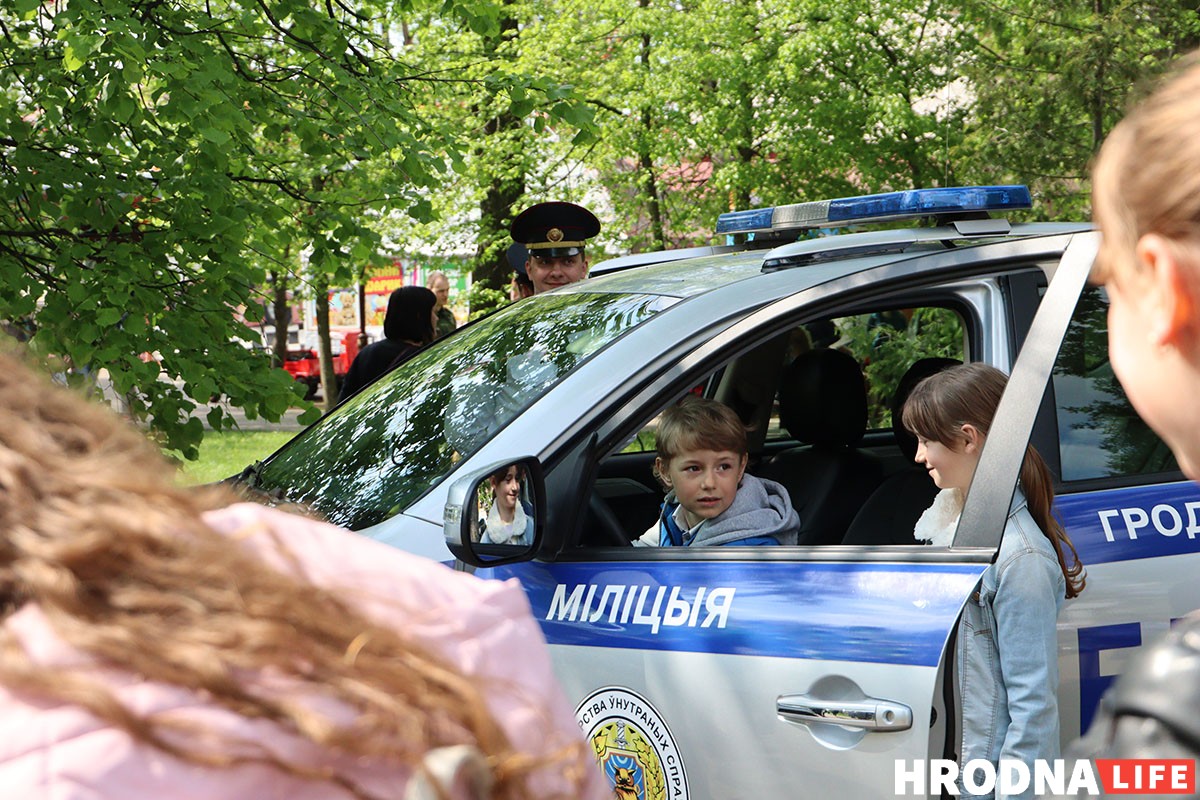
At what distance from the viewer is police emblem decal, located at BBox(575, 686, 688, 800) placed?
2379mm

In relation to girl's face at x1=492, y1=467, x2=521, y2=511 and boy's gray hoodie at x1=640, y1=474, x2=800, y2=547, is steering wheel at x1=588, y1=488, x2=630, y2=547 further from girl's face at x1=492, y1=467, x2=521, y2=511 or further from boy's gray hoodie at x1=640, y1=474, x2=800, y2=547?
girl's face at x1=492, y1=467, x2=521, y2=511

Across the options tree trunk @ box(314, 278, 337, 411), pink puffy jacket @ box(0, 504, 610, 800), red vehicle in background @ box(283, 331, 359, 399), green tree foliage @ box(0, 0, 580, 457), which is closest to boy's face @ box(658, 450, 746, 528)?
pink puffy jacket @ box(0, 504, 610, 800)

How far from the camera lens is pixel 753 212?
3715 mm

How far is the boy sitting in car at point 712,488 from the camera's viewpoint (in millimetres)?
3230

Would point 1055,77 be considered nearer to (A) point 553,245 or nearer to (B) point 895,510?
(A) point 553,245

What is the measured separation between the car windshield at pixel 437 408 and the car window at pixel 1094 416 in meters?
0.95

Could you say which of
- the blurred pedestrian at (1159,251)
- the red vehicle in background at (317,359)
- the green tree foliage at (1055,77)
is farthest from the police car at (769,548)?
the red vehicle in background at (317,359)

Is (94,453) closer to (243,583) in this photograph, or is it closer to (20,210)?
(243,583)

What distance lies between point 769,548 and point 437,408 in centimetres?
95

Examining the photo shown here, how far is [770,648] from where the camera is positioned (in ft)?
7.64

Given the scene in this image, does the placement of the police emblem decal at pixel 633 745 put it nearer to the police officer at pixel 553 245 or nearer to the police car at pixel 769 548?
the police car at pixel 769 548

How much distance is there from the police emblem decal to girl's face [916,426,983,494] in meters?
0.89

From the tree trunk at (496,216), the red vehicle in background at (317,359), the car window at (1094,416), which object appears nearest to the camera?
the car window at (1094,416)

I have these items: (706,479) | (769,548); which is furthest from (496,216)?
(769,548)
